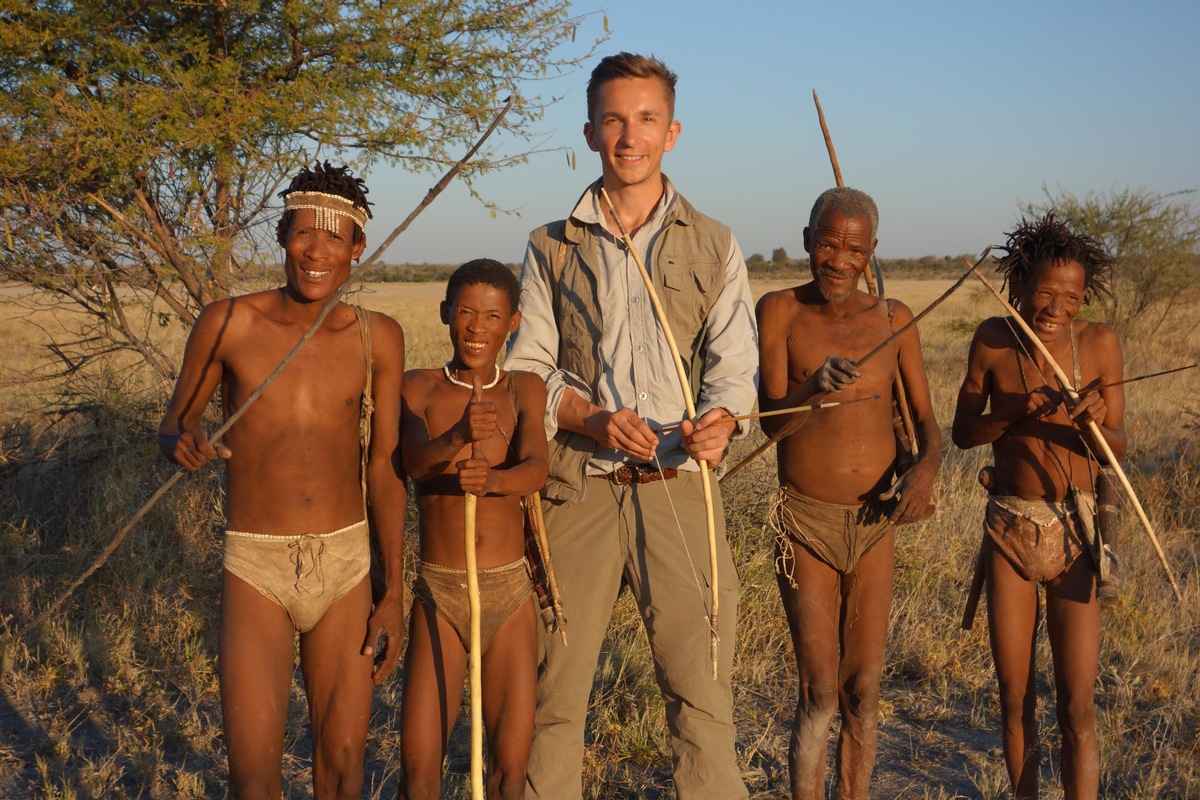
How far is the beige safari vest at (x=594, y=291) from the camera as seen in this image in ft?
10.9

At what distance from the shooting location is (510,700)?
3.12 metres

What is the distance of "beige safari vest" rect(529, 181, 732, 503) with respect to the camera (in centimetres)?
333

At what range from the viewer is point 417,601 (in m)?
3.19

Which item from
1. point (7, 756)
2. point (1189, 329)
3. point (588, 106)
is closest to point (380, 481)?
point (588, 106)

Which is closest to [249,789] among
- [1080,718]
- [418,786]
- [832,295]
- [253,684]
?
[253,684]

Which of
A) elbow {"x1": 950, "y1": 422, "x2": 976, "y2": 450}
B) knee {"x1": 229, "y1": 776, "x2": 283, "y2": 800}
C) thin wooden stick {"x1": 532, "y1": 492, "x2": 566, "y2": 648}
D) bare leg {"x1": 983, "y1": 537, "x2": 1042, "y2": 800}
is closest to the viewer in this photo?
knee {"x1": 229, "y1": 776, "x2": 283, "y2": 800}

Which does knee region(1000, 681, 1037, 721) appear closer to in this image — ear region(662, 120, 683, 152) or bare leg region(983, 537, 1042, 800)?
bare leg region(983, 537, 1042, 800)

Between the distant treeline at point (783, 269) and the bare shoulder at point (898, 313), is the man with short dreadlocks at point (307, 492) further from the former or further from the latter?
the distant treeline at point (783, 269)

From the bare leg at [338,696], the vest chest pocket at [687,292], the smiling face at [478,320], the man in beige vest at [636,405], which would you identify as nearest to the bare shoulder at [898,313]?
the man in beige vest at [636,405]

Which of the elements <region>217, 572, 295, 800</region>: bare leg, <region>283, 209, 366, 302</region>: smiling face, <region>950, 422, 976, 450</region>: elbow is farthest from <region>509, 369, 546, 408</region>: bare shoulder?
<region>950, 422, 976, 450</region>: elbow

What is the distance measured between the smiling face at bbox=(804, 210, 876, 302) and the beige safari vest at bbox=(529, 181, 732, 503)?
32 cm

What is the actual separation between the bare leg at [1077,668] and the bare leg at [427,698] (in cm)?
202

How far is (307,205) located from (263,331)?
0.40 metres

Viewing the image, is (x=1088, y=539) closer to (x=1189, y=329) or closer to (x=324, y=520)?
(x=324, y=520)
